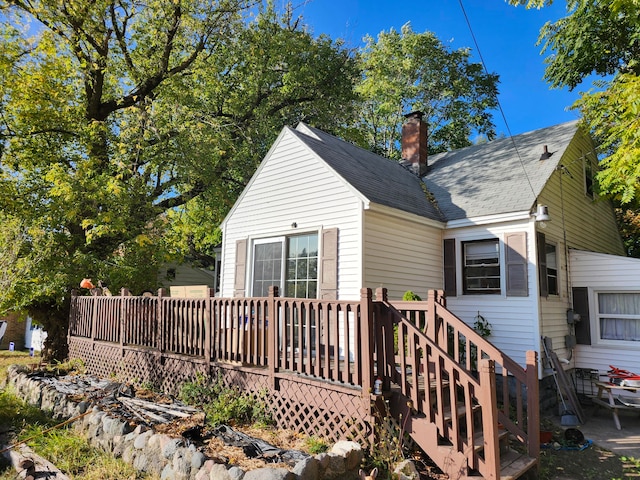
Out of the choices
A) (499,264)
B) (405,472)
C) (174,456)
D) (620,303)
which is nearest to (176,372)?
(174,456)

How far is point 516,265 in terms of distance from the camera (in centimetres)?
767

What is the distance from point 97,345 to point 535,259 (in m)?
9.11

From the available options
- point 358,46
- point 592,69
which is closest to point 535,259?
point 592,69

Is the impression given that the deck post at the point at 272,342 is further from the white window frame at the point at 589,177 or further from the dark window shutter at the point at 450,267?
the white window frame at the point at 589,177

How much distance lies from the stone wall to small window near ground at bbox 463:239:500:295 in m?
5.35

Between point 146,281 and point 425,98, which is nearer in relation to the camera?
point 146,281

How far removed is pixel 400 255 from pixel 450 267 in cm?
147

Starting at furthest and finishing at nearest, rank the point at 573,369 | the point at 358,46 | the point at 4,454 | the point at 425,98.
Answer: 1. the point at 425,98
2. the point at 358,46
3. the point at 573,369
4. the point at 4,454

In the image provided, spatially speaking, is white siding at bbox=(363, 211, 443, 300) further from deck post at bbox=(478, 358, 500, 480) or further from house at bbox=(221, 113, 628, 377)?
deck post at bbox=(478, 358, 500, 480)

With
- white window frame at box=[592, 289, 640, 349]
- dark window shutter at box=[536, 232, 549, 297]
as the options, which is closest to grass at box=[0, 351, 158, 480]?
dark window shutter at box=[536, 232, 549, 297]

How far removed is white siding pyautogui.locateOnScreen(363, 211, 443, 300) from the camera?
7.41 m

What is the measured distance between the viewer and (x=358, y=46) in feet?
63.3

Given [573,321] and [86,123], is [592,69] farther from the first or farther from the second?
[86,123]

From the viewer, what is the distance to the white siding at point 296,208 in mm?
7402
